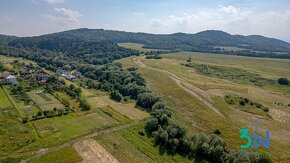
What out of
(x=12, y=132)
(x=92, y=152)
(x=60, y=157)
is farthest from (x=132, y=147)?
(x=12, y=132)

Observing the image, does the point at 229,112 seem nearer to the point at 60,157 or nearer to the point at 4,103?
the point at 60,157

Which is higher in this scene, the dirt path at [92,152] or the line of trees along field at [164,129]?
the line of trees along field at [164,129]

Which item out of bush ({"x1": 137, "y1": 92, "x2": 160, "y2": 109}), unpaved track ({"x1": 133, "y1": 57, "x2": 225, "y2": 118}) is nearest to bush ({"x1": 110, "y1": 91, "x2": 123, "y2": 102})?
bush ({"x1": 137, "y1": 92, "x2": 160, "y2": 109})

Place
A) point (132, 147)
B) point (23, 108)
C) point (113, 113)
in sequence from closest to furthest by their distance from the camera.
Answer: point (132, 147) → point (113, 113) → point (23, 108)

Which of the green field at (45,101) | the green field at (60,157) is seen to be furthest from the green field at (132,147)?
the green field at (45,101)

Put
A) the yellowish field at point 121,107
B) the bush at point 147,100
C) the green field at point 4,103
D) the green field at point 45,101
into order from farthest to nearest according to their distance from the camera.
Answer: the bush at point 147,100 < the green field at point 45,101 < the green field at point 4,103 < the yellowish field at point 121,107

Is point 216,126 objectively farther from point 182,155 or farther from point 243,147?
point 182,155

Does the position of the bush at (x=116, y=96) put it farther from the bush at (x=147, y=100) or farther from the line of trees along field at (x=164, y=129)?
the bush at (x=147, y=100)

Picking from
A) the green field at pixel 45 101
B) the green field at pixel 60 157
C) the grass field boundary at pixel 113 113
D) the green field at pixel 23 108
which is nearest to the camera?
the green field at pixel 60 157
